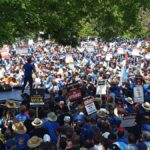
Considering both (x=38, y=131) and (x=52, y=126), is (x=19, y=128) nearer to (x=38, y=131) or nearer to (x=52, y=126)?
(x=38, y=131)

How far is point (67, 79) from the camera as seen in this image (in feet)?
85.8

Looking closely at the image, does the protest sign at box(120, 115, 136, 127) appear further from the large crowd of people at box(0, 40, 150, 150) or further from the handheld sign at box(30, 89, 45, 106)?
the handheld sign at box(30, 89, 45, 106)

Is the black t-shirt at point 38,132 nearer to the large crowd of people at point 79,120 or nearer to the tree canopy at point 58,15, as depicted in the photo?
the large crowd of people at point 79,120

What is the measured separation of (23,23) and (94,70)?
11.2m

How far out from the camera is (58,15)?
21.6m

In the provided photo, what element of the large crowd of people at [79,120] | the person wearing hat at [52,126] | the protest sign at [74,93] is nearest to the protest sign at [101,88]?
the large crowd of people at [79,120]

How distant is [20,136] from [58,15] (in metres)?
9.94

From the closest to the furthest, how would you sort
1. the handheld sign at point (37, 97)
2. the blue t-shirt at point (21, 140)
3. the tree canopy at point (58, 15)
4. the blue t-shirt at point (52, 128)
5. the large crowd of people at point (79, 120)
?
the large crowd of people at point (79, 120), the blue t-shirt at point (21, 140), the blue t-shirt at point (52, 128), the handheld sign at point (37, 97), the tree canopy at point (58, 15)

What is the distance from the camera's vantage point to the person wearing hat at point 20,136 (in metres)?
12.2

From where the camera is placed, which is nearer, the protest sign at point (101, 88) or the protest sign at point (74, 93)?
the protest sign at point (74, 93)

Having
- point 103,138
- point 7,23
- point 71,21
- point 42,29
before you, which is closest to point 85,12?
point 71,21

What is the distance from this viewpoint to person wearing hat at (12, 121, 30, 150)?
1218 centimetres

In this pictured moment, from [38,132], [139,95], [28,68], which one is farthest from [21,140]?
[28,68]

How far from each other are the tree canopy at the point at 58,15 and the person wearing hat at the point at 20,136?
5213mm
